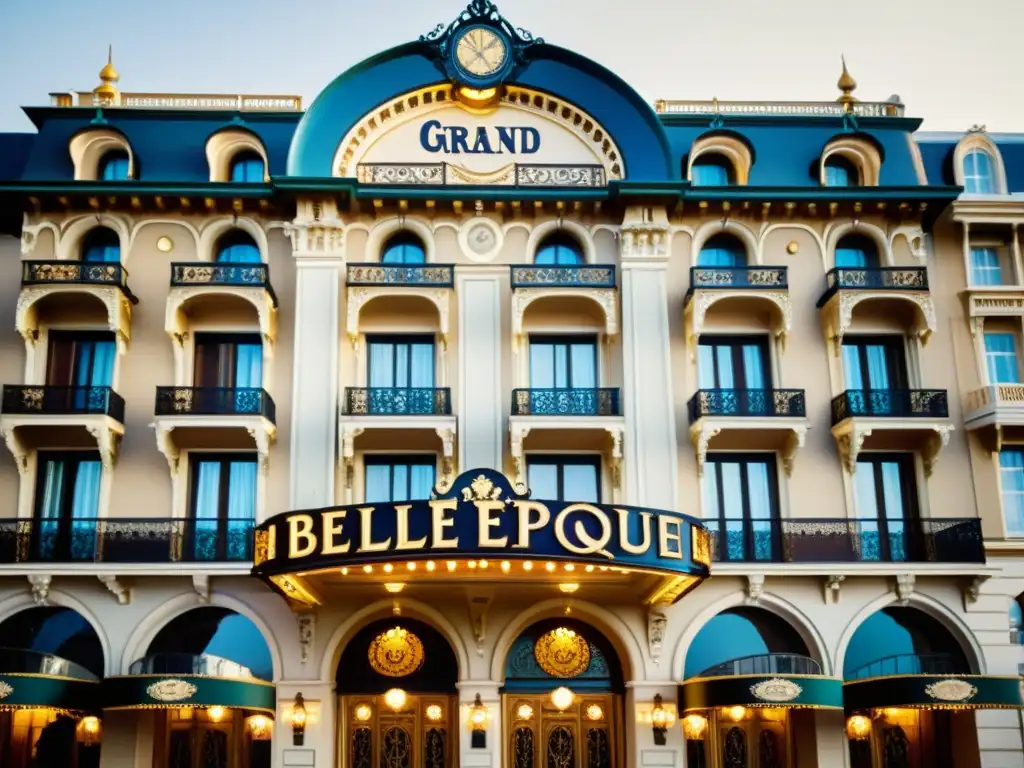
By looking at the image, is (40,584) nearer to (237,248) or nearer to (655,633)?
(237,248)

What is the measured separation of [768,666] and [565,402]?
718 cm

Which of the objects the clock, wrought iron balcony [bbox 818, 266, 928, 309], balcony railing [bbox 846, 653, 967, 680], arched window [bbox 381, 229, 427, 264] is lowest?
balcony railing [bbox 846, 653, 967, 680]

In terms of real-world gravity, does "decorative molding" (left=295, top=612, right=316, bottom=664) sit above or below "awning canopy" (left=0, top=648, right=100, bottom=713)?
above

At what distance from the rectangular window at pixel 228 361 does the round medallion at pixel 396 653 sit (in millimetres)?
6575

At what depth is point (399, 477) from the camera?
24906 mm

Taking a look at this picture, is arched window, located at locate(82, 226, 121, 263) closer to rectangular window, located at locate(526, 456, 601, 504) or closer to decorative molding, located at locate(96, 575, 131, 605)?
decorative molding, located at locate(96, 575, 131, 605)

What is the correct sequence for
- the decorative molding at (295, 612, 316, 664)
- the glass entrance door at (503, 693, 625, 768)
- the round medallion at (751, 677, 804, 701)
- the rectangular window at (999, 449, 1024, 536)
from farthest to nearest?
1. the rectangular window at (999, 449, 1024, 536)
2. the glass entrance door at (503, 693, 625, 768)
3. the decorative molding at (295, 612, 316, 664)
4. the round medallion at (751, 677, 804, 701)

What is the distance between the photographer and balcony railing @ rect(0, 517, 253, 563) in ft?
76.7

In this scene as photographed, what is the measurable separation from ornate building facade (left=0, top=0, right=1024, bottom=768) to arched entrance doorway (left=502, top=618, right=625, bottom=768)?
0.07 metres

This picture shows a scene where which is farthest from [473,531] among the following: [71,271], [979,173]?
[979,173]

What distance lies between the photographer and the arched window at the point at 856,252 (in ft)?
87.6

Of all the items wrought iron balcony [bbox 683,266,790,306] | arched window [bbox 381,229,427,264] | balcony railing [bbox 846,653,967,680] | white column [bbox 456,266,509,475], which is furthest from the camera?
arched window [bbox 381,229,427,264]

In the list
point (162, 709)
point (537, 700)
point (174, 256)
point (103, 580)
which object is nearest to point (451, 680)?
point (537, 700)

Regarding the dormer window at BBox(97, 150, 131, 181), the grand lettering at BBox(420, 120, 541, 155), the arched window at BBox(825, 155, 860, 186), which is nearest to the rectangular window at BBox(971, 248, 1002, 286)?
the arched window at BBox(825, 155, 860, 186)
